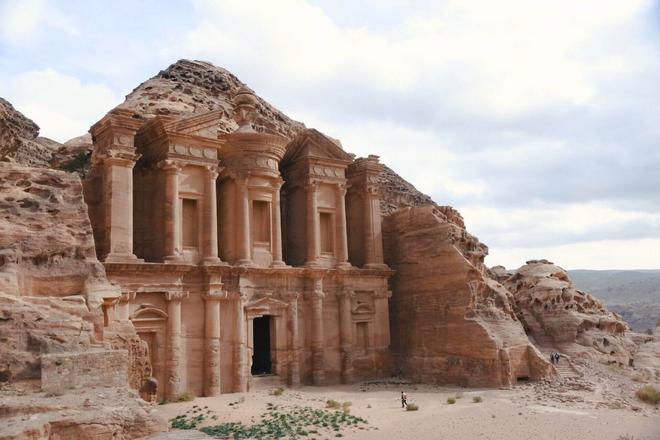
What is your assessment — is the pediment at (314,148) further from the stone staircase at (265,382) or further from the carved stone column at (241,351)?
the stone staircase at (265,382)

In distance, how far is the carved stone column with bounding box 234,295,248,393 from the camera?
72.7 feet

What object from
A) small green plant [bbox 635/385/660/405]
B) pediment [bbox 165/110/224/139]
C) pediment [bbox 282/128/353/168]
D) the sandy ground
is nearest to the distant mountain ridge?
small green plant [bbox 635/385/660/405]

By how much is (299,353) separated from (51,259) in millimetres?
12518

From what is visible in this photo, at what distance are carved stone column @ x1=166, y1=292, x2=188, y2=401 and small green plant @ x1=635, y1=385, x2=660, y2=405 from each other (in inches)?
690

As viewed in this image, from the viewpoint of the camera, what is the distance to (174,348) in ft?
68.5

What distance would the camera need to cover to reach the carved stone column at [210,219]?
22.8 m

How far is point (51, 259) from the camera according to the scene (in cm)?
1480

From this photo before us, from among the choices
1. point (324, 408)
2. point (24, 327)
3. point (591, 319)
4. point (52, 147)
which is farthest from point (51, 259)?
point (591, 319)

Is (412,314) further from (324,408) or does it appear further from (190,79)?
(190,79)

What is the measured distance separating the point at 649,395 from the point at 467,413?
7955mm

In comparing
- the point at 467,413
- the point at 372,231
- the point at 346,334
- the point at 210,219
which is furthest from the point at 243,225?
the point at 467,413

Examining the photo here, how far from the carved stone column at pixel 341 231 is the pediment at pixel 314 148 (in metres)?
1.55

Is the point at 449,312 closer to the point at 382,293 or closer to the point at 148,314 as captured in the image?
the point at 382,293

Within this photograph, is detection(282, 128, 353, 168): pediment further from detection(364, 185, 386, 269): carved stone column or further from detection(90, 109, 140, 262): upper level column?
detection(90, 109, 140, 262): upper level column
